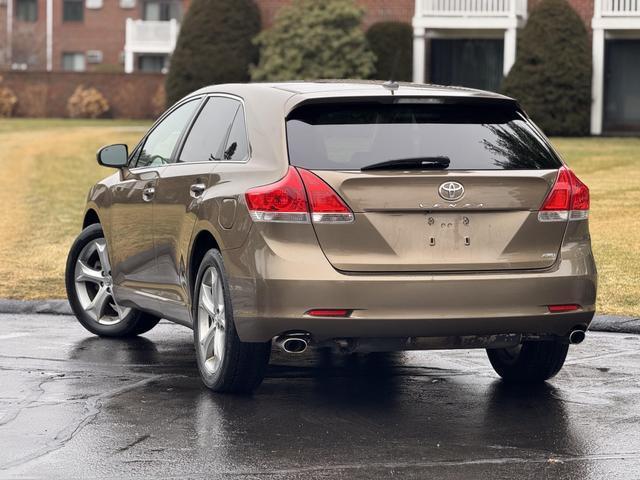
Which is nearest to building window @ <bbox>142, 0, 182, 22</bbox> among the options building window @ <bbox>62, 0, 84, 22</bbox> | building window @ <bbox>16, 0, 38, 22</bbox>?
building window @ <bbox>62, 0, 84, 22</bbox>

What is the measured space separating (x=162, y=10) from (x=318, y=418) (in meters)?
71.2

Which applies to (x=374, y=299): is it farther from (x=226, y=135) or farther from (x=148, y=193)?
(x=148, y=193)

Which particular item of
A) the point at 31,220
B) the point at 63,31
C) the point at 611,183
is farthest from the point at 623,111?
the point at 63,31

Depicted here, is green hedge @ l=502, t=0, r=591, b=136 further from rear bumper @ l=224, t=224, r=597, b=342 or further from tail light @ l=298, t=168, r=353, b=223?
tail light @ l=298, t=168, r=353, b=223

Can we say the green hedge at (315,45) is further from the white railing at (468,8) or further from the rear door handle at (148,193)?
the rear door handle at (148,193)

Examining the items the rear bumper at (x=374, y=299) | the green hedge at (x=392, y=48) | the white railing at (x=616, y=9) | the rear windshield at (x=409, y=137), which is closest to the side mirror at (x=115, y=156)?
the rear windshield at (x=409, y=137)

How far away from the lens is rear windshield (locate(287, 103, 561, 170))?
7.43m

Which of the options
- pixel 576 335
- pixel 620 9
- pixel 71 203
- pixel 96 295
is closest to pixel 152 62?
pixel 620 9

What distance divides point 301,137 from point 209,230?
0.76 m

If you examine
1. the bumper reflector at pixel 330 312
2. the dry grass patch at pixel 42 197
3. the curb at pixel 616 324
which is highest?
the bumper reflector at pixel 330 312

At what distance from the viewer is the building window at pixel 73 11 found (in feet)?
260

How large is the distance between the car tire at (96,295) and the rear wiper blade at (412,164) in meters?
3.35

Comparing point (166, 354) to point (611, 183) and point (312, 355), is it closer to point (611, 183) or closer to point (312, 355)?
point (312, 355)

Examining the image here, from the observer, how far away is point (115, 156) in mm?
9625
